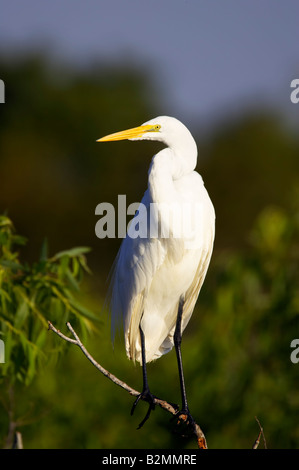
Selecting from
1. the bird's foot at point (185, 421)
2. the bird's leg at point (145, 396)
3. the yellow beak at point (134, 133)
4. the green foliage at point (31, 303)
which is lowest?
the bird's foot at point (185, 421)

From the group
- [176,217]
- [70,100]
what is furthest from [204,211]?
[70,100]

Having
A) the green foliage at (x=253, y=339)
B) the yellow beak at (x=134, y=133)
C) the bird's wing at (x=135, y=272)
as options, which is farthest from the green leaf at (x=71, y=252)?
the green foliage at (x=253, y=339)

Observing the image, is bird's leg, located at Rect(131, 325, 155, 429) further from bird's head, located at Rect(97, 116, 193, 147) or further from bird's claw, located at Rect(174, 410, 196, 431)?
bird's head, located at Rect(97, 116, 193, 147)

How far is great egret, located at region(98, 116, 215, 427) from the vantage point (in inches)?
112

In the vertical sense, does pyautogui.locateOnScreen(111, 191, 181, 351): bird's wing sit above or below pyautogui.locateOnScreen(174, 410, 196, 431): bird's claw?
above

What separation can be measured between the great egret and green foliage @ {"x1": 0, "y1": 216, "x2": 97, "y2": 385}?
19 centimetres

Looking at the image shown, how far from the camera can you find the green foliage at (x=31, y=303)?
306 cm

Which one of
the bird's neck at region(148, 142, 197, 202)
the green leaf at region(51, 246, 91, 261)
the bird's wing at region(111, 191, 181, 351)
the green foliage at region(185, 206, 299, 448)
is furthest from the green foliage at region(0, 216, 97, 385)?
the green foliage at region(185, 206, 299, 448)

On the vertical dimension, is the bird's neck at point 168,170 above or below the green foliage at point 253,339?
above

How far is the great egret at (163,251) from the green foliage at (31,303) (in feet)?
0.63

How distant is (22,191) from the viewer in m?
20.4

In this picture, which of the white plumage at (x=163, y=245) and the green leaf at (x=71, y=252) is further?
the green leaf at (x=71, y=252)

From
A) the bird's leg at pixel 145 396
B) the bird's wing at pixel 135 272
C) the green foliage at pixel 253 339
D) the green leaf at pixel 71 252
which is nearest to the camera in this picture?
the bird's leg at pixel 145 396

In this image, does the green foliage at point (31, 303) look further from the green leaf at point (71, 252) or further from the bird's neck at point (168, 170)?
the bird's neck at point (168, 170)
